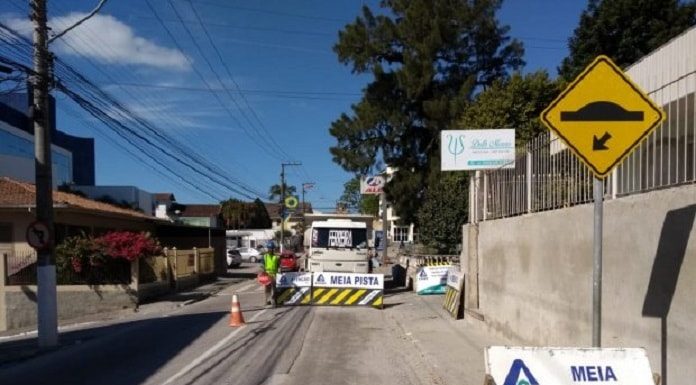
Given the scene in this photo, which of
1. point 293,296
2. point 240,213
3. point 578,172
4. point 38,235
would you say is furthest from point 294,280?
point 240,213

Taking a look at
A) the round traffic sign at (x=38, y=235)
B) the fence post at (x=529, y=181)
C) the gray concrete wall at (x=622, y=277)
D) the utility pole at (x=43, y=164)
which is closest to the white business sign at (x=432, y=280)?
the gray concrete wall at (x=622, y=277)

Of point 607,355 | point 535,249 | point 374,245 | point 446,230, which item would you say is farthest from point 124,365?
point 446,230

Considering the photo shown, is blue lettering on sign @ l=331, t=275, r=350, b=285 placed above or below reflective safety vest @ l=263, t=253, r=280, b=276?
below

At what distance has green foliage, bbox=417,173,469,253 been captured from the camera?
111 feet

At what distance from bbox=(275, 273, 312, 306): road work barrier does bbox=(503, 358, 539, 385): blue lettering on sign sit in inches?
599

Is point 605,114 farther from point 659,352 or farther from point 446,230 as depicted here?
point 446,230

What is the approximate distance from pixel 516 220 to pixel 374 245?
610 inches

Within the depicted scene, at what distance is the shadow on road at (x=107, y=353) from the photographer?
10.4 m

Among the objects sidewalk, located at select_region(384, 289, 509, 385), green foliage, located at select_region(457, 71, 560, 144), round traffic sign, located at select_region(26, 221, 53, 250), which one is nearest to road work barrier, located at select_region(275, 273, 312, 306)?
sidewalk, located at select_region(384, 289, 509, 385)

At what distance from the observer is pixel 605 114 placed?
5.60 metres

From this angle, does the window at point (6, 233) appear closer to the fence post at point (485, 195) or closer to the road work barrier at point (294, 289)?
the road work barrier at point (294, 289)

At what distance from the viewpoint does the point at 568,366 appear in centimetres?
563

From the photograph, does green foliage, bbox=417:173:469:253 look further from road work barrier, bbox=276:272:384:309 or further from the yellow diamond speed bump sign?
the yellow diamond speed bump sign

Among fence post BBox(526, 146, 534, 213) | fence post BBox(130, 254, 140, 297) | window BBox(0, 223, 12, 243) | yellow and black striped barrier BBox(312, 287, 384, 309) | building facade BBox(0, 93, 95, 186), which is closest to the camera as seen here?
fence post BBox(526, 146, 534, 213)
